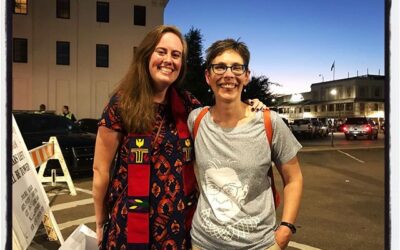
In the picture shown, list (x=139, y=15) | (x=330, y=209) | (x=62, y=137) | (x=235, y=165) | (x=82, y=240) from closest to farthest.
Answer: (x=235, y=165), (x=82, y=240), (x=330, y=209), (x=62, y=137), (x=139, y=15)

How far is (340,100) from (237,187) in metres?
77.7

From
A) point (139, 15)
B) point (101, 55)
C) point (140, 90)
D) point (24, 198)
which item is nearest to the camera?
point (140, 90)

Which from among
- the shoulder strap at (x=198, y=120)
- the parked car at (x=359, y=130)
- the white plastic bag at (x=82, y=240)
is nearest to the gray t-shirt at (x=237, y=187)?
the shoulder strap at (x=198, y=120)

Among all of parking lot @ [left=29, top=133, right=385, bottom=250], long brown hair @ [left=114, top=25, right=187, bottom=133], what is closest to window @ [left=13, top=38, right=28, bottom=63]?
parking lot @ [left=29, top=133, right=385, bottom=250]

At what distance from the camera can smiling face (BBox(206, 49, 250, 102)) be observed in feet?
7.30

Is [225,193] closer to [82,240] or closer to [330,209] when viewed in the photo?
→ [82,240]

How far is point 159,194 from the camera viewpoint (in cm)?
229

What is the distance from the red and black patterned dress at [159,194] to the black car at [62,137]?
24.6 feet

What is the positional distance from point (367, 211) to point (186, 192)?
584cm

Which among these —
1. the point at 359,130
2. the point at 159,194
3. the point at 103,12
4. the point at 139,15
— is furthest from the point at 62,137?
the point at 139,15

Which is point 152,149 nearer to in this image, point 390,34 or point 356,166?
point 390,34

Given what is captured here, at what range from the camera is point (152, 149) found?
7.48ft

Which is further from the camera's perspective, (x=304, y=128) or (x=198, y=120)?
(x=304, y=128)

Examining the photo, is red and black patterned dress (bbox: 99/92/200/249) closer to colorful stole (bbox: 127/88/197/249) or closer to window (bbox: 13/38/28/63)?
colorful stole (bbox: 127/88/197/249)
